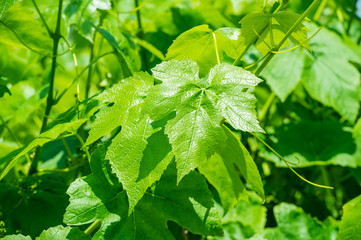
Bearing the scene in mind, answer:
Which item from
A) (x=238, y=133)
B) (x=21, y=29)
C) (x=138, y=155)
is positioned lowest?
(x=238, y=133)

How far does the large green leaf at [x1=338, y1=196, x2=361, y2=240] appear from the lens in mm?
934

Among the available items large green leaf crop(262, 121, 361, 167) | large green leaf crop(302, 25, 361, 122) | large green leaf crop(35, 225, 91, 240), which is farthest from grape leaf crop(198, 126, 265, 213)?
large green leaf crop(302, 25, 361, 122)

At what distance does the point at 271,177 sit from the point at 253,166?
0.87 meters

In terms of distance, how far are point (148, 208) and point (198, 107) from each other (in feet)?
0.89

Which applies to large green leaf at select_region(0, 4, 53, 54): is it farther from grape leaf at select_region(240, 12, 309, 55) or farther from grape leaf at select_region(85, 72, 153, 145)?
grape leaf at select_region(240, 12, 309, 55)

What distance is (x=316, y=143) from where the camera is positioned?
165 cm

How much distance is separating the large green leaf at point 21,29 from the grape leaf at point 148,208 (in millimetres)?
478

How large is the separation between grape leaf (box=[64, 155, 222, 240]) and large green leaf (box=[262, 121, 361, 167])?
2.25 ft

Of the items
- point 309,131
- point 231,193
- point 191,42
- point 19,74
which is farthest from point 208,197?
point 19,74

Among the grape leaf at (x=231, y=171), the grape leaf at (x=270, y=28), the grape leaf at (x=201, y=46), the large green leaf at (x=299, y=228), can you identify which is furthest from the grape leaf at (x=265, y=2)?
the large green leaf at (x=299, y=228)

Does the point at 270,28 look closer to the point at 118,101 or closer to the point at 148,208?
the point at 118,101

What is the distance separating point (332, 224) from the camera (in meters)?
1.23

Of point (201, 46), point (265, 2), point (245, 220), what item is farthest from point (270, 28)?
point (245, 220)

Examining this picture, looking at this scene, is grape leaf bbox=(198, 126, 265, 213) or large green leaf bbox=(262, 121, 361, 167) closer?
grape leaf bbox=(198, 126, 265, 213)
